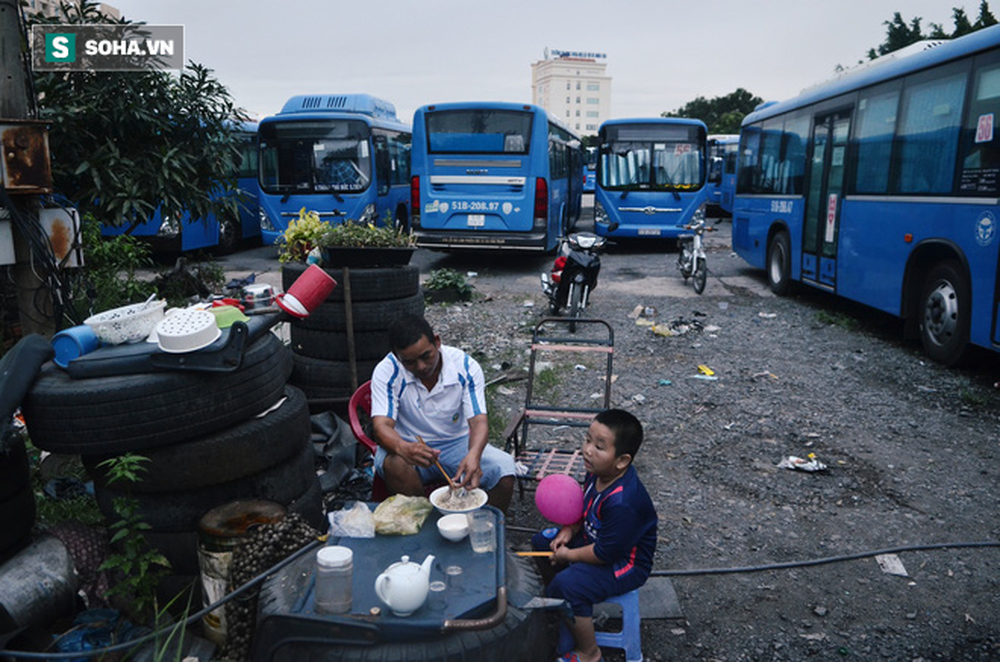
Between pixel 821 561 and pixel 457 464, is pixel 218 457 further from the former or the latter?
pixel 821 561

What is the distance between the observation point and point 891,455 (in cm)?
508

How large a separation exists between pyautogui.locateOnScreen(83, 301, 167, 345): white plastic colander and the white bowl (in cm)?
178

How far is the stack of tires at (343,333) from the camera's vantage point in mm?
5266

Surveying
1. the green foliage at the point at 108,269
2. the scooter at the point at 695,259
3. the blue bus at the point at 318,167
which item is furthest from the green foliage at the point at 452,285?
the blue bus at the point at 318,167

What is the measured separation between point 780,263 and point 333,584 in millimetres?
10882

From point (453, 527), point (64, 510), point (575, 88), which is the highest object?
point (575, 88)

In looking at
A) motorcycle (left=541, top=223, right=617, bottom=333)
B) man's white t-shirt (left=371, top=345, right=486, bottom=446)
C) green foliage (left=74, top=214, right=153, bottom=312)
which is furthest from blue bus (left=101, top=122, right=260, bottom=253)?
man's white t-shirt (left=371, top=345, right=486, bottom=446)

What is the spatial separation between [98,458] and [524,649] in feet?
6.90

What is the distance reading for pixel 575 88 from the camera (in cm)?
14038

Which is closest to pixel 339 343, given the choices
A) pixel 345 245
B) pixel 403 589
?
pixel 345 245

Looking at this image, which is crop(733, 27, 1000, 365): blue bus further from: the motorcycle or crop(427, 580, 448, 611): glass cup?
crop(427, 580, 448, 611): glass cup

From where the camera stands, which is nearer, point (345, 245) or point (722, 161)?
point (345, 245)

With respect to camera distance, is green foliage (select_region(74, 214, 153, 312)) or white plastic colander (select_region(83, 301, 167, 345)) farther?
green foliage (select_region(74, 214, 153, 312))

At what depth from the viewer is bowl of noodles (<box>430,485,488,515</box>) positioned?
289 cm
